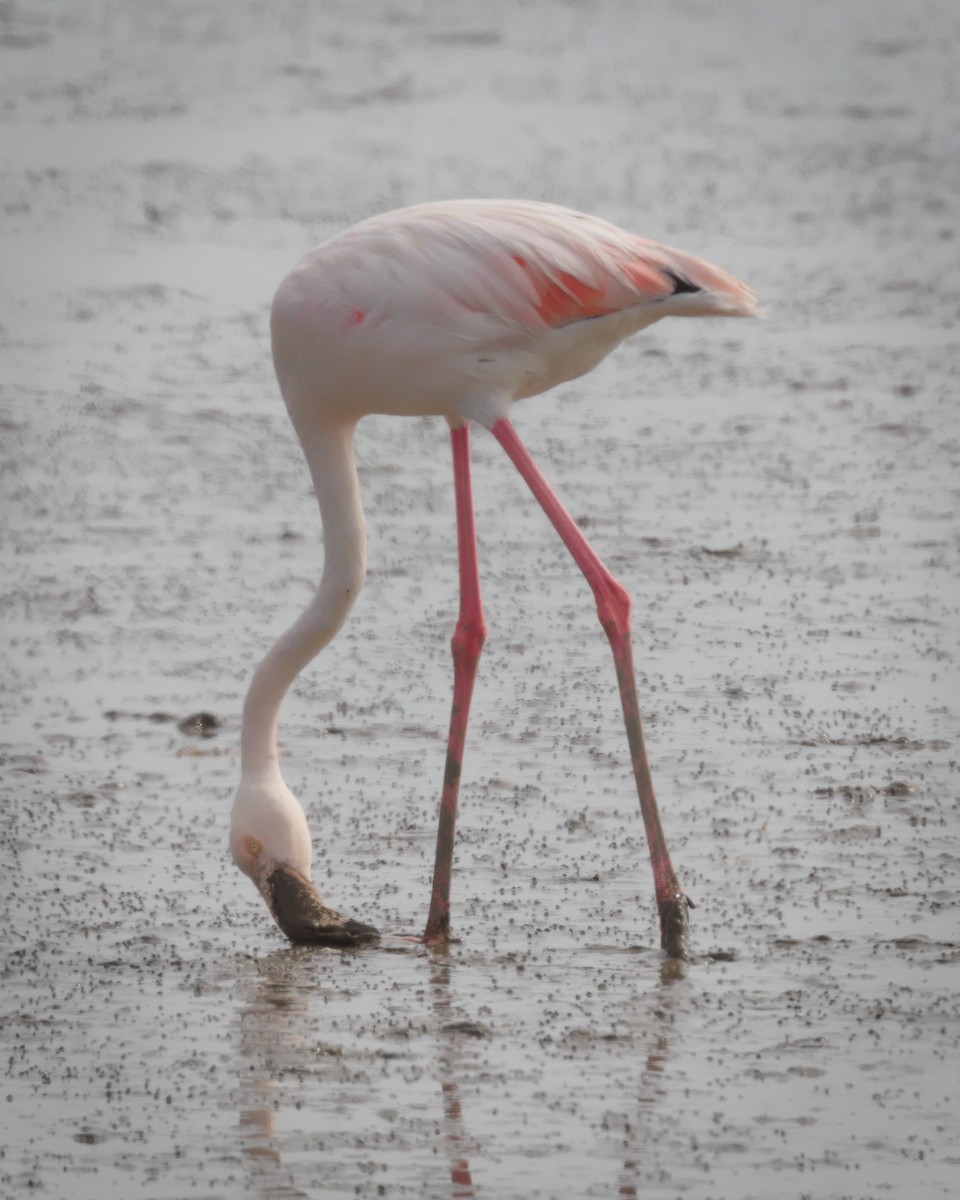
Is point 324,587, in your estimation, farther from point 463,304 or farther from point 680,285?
point 680,285

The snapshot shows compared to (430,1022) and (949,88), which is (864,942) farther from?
(949,88)

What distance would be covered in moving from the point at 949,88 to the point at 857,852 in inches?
465

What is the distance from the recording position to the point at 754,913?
540 cm

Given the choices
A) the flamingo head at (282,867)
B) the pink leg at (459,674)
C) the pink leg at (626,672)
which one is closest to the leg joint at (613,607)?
the pink leg at (626,672)

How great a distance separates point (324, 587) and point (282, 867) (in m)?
0.67

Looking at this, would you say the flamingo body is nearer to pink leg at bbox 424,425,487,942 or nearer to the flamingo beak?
pink leg at bbox 424,425,487,942

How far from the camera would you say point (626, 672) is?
5312mm

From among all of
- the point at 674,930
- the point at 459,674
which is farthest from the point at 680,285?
the point at 674,930

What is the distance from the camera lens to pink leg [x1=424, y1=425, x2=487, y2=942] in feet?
17.5

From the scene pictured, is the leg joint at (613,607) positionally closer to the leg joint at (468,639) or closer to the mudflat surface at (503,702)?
the leg joint at (468,639)

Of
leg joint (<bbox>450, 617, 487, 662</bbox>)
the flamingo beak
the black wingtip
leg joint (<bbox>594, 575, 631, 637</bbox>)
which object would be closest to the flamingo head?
the flamingo beak

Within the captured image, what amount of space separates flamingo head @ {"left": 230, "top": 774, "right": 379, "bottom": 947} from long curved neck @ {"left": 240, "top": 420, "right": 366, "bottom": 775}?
0.14 m

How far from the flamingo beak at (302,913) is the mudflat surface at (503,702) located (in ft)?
0.16

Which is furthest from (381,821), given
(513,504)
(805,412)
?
(805,412)
